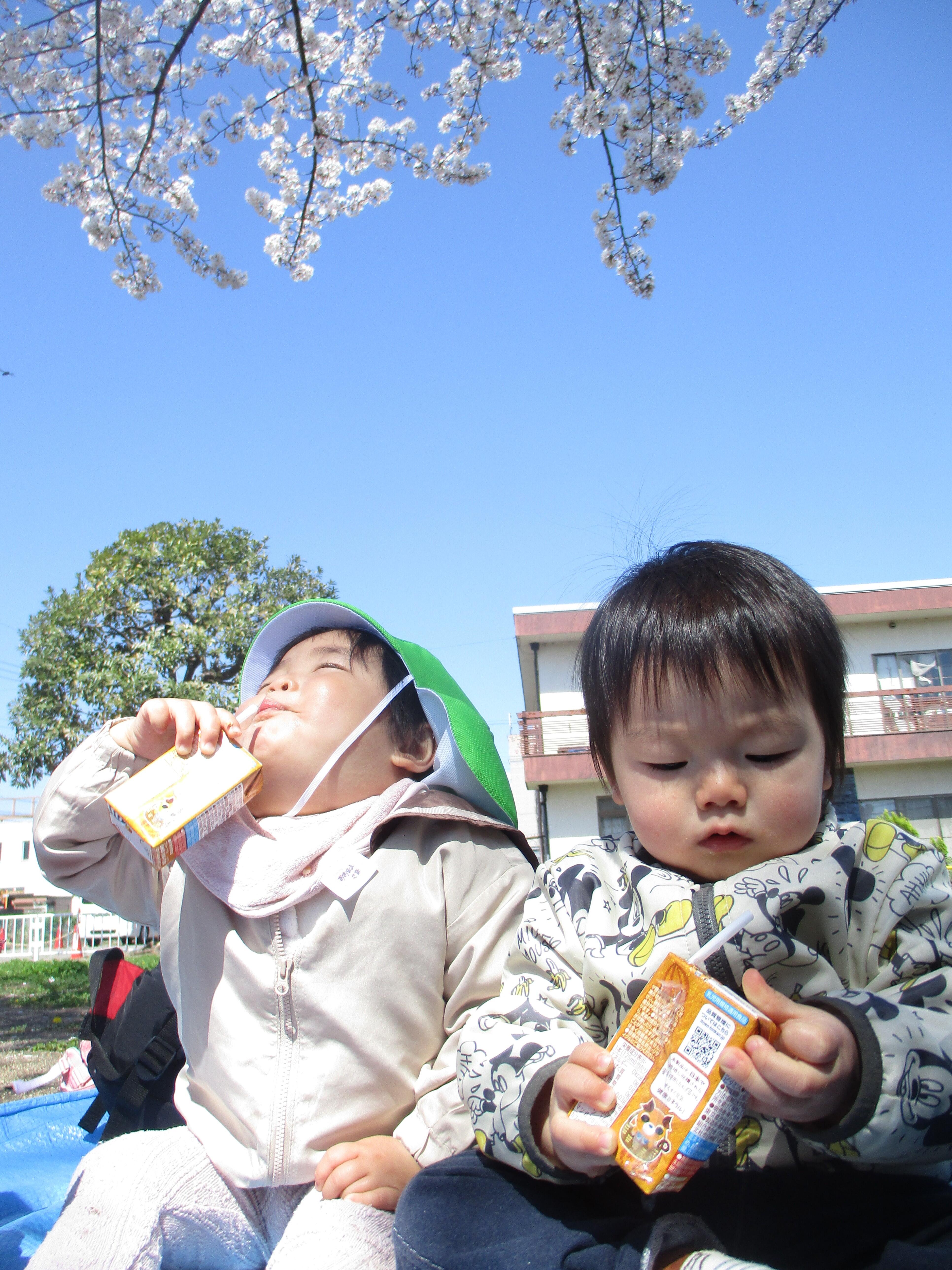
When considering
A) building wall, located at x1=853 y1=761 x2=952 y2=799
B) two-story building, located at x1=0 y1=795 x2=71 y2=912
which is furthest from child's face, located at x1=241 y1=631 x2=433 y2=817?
two-story building, located at x1=0 y1=795 x2=71 y2=912

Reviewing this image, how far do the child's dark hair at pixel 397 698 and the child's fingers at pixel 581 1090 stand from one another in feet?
2.68

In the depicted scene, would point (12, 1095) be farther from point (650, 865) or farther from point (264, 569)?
point (264, 569)

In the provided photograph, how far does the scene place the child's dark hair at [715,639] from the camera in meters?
1.07

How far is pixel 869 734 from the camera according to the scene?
12398mm

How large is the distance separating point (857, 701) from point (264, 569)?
29.6 feet

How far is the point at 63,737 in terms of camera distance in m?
10.3

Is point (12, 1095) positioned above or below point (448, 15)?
below

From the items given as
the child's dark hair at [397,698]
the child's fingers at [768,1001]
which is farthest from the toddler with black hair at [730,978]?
the child's dark hair at [397,698]

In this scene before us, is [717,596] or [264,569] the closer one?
[717,596]

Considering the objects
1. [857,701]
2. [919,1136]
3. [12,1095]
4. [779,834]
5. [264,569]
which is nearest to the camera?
[919,1136]

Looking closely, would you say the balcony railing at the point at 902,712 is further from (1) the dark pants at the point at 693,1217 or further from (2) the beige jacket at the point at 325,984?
(1) the dark pants at the point at 693,1217

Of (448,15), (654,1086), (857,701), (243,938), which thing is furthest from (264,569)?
(654,1086)

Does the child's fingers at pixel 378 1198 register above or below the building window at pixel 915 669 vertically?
above

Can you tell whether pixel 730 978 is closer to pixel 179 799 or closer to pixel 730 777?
pixel 730 777
